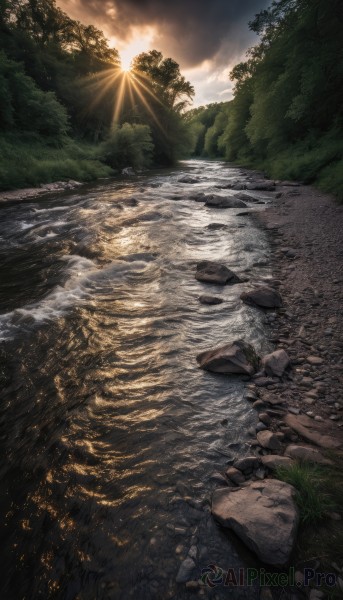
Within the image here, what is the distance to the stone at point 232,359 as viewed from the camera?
331cm

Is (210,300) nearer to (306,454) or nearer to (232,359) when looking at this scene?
(232,359)

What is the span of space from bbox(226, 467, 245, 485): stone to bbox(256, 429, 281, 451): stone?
0.36 metres

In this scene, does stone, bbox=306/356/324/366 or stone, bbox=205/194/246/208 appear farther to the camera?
stone, bbox=205/194/246/208

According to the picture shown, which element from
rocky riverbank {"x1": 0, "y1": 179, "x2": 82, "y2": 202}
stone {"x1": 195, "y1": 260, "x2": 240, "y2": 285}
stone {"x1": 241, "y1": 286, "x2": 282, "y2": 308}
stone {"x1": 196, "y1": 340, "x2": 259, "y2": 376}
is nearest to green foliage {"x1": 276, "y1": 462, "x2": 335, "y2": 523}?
stone {"x1": 196, "y1": 340, "x2": 259, "y2": 376}

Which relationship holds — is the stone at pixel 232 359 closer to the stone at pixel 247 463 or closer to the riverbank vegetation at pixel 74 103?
the stone at pixel 247 463

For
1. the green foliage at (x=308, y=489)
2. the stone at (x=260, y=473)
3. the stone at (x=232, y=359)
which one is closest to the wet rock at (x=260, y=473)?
the stone at (x=260, y=473)

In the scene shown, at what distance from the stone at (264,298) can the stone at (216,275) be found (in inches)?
31.3

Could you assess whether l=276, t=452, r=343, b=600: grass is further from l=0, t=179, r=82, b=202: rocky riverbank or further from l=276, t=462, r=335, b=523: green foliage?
l=0, t=179, r=82, b=202: rocky riverbank

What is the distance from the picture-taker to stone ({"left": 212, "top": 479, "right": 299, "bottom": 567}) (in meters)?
1.65

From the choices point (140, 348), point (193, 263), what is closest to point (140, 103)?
point (193, 263)

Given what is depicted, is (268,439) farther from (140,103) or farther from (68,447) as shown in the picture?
(140,103)

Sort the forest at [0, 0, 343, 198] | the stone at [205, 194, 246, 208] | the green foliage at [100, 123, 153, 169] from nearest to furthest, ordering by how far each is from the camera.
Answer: the stone at [205, 194, 246, 208] → the forest at [0, 0, 343, 198] → the green foliage at [100, 123, 153, 169]

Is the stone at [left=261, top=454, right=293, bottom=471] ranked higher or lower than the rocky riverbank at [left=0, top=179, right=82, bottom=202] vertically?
lower

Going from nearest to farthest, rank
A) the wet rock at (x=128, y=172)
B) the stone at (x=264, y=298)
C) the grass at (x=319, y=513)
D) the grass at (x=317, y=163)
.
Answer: the grass at (x=319, y=513)
the stone at (x=264, y=298)
the grass at (x=317, y=163)
the wet rock at (x=128, y=172)
